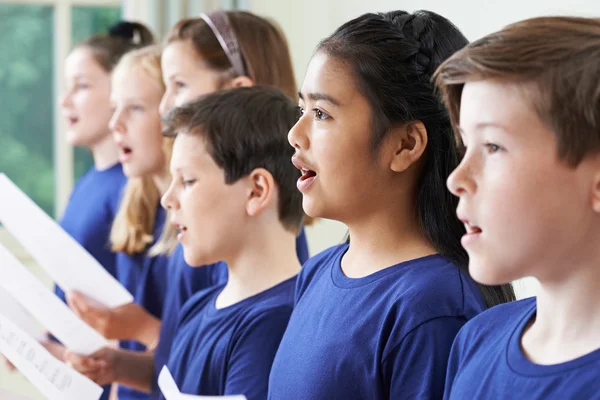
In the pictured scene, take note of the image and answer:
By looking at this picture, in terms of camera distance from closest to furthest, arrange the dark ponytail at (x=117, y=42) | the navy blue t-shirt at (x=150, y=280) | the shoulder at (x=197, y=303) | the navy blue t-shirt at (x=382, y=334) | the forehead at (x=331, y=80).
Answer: the navy blue t-shirt at (x=382, y=334) → the forehead at (x=331, y=80) → the shoulder at (x=197, y=303) → the navy blue t-shirt at (x=150, y=280) → the dark ponytail at (x=117, y=42)

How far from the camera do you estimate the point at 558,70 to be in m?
0.72

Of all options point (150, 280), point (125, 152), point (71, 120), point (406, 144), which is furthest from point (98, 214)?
point (406, 144)

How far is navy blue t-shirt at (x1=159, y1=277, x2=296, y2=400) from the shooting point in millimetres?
1284

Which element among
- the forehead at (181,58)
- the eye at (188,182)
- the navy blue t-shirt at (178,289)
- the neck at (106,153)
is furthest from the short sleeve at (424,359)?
the neck at (106,153)

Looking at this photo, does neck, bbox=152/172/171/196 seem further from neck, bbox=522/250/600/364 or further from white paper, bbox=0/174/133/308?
neck, bbox=522/250/600/364

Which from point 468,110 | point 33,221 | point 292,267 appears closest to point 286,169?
point 292,267

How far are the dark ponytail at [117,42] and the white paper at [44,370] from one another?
133 cm

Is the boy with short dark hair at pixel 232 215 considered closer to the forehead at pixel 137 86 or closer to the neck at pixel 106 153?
the forehead at pixel 137 86

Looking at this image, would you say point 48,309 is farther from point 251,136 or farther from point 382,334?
point 382,334

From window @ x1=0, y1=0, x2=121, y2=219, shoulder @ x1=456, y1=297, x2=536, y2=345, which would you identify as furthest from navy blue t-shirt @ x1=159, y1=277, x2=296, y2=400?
window @ x1=0, y1=0, x2=121, y2=219

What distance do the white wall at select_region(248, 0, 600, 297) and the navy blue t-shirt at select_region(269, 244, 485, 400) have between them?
444 mm

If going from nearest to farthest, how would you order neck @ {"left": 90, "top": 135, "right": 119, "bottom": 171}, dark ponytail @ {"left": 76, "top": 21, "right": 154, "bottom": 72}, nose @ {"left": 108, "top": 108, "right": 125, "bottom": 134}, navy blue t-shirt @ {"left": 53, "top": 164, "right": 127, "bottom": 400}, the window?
nose @ {"left": 108, "top": 108, "right": 125, "bottom": 134}
navy blue t-shirt @ {"left": 53, "top": 164, "right": 127, "bottom": 400}
neck @ {"left": 90, "top": 135, "right": 119, "bottom": 171}
dark ponytail @ {"left": 76, "top": 21, "right": 154, "bottom": 72}
the window

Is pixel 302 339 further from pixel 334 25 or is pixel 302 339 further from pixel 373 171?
pixel 334 25

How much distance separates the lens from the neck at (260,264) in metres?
1.40
